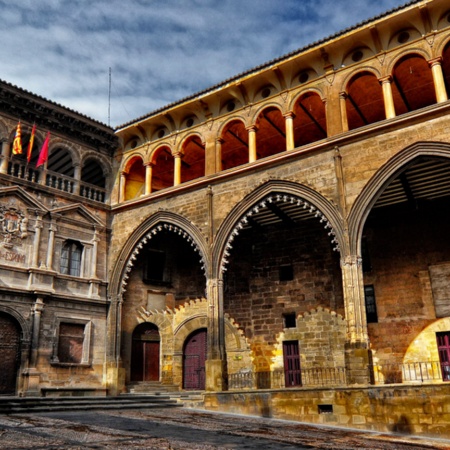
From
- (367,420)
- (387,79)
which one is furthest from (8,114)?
(367,420)

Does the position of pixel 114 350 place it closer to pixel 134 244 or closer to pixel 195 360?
pixel 195 360

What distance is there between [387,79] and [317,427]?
995 centimetres

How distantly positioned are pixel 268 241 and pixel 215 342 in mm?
5601

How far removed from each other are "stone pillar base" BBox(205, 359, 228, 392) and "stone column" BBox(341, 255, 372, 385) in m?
4.00

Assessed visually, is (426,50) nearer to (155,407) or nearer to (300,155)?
(300,155)

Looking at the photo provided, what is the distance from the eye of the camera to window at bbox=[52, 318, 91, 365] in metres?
17.5

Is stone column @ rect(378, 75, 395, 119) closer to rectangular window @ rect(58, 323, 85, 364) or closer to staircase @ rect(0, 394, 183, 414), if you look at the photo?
staircase @ rect(0, 394, 183, 414)

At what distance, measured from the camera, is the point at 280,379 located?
18188 mm

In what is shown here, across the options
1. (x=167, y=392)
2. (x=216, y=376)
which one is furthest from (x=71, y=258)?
(x=216, y=376)

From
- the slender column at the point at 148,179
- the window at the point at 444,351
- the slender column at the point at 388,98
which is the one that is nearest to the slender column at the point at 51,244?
the slender column at the point at 148,179

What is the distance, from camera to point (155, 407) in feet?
51.3

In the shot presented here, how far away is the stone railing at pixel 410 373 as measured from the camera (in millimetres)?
15852

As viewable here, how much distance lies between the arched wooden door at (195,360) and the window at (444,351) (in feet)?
27.5

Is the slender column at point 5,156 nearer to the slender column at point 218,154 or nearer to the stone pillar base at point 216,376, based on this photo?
the slender column at point 218,154
